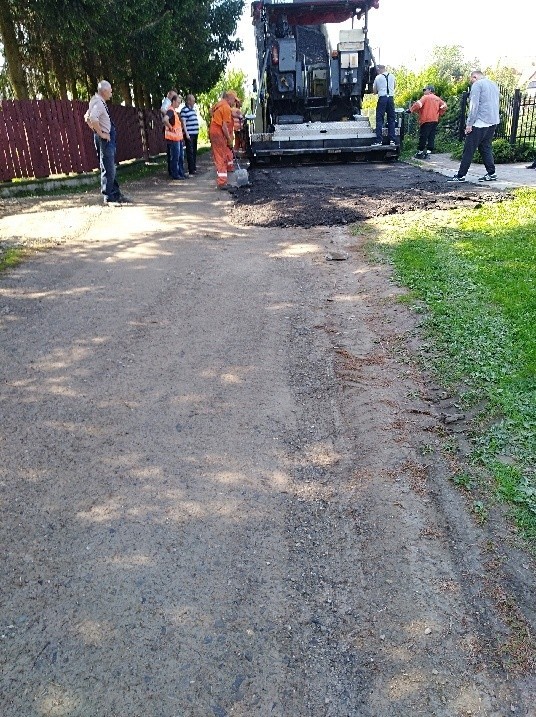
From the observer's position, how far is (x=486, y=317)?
4805 mm

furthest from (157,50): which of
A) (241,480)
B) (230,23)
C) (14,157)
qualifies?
(241,480)

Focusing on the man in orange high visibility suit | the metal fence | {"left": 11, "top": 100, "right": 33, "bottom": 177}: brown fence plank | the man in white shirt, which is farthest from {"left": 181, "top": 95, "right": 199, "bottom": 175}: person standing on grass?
the metal fence

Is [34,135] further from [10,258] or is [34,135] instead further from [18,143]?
[10,258]

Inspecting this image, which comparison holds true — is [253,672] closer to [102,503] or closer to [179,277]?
[102,503]

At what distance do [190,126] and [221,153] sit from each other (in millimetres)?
4153

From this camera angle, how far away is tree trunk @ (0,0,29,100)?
14234 mm

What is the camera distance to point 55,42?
15.2 m

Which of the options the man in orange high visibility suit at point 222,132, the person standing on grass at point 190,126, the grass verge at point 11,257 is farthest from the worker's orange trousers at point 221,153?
the grass verge at point 11,257

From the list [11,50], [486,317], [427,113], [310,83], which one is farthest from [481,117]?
[11,50]

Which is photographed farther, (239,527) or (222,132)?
(222,132)

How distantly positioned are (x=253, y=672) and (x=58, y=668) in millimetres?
723

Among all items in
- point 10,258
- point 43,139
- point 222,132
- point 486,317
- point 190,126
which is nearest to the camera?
point 486,317

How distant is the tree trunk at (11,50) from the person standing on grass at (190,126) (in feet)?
14.0

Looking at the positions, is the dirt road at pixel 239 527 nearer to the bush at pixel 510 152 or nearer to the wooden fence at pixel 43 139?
the wooden fence at pixel 43 139
